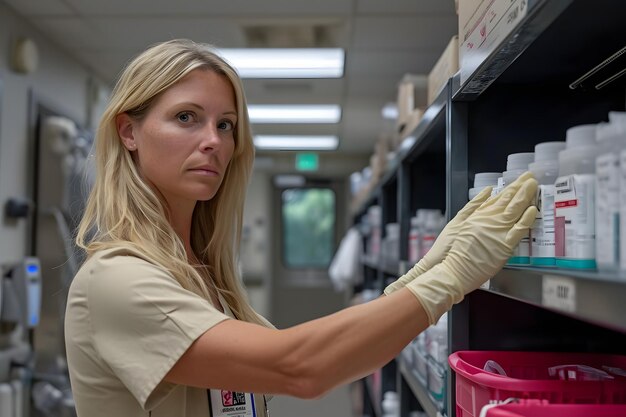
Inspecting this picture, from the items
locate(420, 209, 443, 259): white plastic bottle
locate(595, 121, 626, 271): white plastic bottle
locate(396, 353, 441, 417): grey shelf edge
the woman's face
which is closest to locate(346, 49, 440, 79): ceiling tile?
locate(420, 209, 443, 259): white plastic bottle

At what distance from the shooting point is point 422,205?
2697 millimetres

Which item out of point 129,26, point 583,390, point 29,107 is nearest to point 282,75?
point 129,26

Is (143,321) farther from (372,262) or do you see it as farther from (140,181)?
(372,262)

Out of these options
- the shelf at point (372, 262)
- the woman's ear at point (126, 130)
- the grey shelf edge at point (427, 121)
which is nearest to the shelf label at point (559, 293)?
the grey shelf edge at point (427, 121)

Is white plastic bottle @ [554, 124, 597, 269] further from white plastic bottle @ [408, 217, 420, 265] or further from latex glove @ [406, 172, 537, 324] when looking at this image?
white plastic bottle @ [408, 217, 420, 265]

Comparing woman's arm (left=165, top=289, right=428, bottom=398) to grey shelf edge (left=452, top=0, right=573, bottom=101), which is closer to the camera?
grey shelf edge (left=452, top=0, right=573, bottom=101)

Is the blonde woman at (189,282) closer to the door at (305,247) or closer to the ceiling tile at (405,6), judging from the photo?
the ceiling tile at (405,6)

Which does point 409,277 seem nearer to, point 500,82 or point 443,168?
point 500,82

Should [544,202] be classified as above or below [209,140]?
below

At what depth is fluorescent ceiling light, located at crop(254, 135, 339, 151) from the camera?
7.05m

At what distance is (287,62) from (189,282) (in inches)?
123

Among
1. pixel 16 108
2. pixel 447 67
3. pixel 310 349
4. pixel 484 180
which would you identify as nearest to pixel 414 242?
pixel 447 67

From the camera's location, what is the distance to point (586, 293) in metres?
0.77

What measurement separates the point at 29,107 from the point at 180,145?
249 cm
